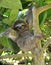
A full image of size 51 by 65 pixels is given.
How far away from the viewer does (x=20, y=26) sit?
588 mm

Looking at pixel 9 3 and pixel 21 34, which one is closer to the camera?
pixel 9 3

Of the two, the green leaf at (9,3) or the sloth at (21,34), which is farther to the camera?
the sloth at (21,34)

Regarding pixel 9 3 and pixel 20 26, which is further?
pixel 20 26

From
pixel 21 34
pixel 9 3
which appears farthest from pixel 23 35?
pixel 9 3

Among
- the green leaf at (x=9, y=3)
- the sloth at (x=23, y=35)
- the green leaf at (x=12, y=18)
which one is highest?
the green leaf at (x=9, y=3)

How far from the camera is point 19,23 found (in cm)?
58

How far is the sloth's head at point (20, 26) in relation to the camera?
1.87 feet

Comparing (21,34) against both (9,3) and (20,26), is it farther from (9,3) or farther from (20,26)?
(9,3)

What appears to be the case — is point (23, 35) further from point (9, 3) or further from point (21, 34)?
point (9, 3)

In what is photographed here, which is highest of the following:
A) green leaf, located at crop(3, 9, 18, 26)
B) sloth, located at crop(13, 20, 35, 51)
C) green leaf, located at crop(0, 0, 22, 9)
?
green leaf, located at crop(0, 0, 22, 9)

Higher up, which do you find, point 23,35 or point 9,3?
point 9,3

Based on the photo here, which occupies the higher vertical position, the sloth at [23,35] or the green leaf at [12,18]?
the green leaf at [12,18]

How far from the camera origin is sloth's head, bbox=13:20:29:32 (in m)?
0.57

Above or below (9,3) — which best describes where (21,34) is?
below
